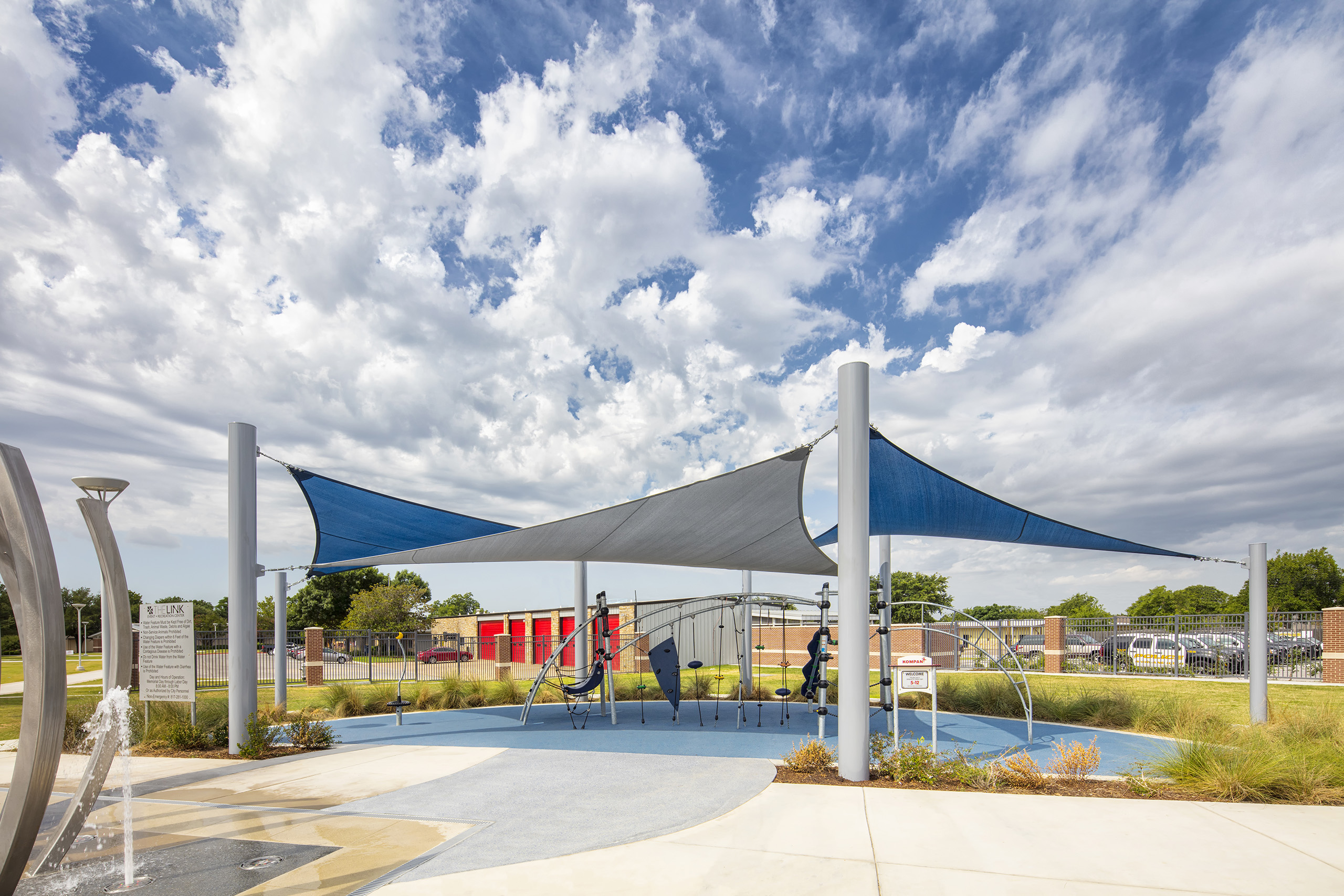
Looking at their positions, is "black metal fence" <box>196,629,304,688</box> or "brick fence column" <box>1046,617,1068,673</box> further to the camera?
"brick fence column" <box>1046,617,1068,673</box>

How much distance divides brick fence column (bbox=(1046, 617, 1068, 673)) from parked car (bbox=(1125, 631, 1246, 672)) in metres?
1.54

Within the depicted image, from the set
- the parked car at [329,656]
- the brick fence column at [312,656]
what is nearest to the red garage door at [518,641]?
the parked car at [329,656]

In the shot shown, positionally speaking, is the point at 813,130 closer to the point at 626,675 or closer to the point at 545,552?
the point at 545,552

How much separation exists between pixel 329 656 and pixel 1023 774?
3385 cm

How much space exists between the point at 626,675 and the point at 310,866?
673 inches

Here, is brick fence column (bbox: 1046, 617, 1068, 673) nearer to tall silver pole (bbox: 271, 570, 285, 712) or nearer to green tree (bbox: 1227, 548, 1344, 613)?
tall silver pole (bbox: 271, 570, 285, 712)

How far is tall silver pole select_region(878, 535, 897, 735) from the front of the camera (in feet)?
31.3

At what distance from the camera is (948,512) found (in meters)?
9.44

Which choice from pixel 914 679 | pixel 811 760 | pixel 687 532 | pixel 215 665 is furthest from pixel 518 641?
pixel 914 679

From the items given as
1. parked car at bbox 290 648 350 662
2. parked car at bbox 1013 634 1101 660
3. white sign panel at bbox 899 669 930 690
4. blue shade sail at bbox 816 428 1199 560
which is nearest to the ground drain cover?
white sign panel at bbox 899 669 930 690

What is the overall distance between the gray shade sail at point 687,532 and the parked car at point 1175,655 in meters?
13.8

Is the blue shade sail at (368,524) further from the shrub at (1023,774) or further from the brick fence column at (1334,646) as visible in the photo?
the brick fence column at (1334,646)

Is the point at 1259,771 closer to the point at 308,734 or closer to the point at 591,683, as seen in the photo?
the point at 591,683

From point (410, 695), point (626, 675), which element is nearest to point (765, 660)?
point (626, 675)
